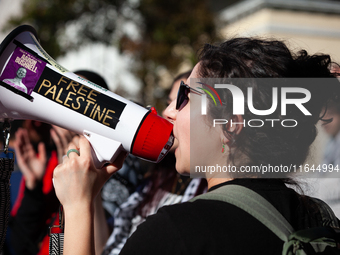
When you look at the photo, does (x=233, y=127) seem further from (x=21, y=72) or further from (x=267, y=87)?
(x=21, y=72)

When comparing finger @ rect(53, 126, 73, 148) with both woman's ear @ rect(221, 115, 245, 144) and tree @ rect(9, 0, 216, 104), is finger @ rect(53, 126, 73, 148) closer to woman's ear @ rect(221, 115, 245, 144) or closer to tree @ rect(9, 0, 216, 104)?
woman's ear @ rect(221, 115, 245, 144)

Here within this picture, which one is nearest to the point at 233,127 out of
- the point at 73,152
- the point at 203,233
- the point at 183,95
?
the point at 183,95

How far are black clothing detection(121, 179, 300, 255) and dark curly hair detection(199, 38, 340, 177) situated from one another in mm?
318

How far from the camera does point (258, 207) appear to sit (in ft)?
3.67

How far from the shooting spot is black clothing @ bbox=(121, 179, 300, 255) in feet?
3.42

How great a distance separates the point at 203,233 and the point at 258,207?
21 cm

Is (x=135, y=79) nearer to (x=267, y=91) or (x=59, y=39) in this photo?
(x=59, y=39)

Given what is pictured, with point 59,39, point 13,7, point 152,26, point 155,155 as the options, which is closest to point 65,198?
point 155,155

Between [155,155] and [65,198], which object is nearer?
[65,198]

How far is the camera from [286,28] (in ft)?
39.9

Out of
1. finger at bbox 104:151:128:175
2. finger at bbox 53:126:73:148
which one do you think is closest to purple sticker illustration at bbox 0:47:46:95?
finger at bbox 104:151:128:175

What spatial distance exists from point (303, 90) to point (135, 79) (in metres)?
11.0

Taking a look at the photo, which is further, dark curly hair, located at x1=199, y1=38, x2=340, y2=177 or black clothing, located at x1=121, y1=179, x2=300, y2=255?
dark curly hair, located at x1=199, y1=38, x2=340, y2=177

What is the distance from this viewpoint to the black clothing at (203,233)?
3.42 ft
